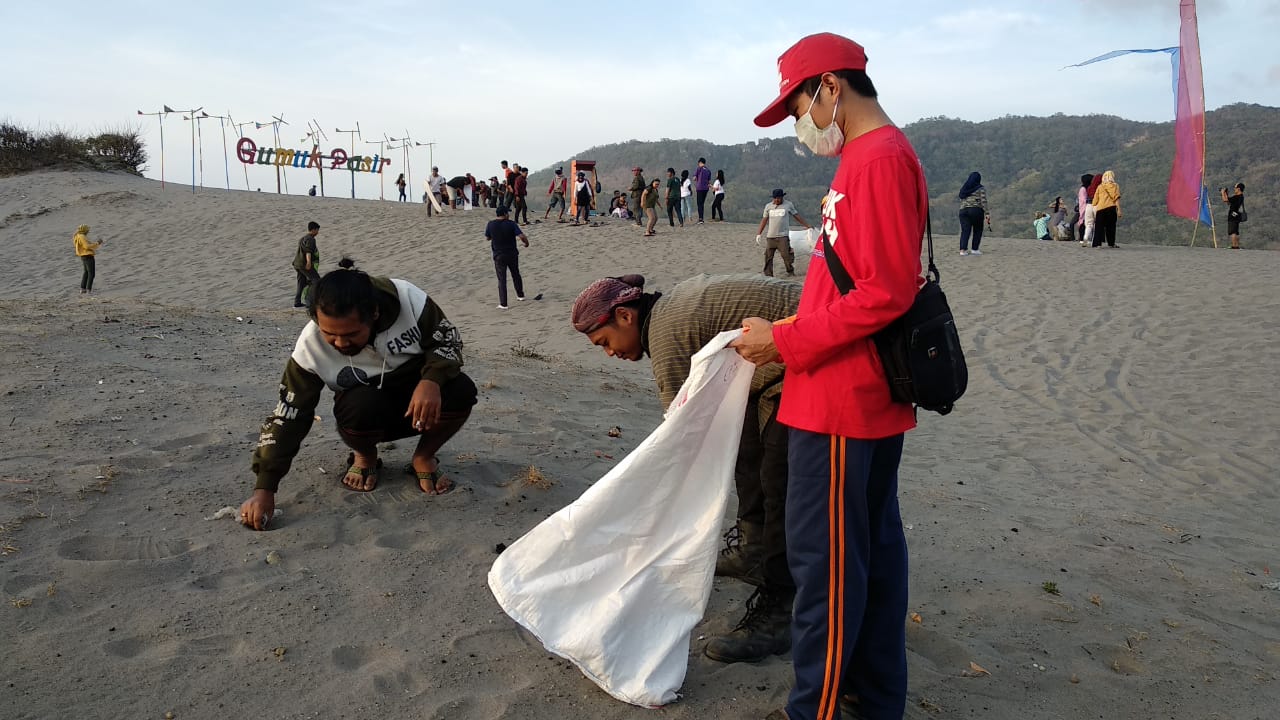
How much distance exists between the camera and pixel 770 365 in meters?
2.60

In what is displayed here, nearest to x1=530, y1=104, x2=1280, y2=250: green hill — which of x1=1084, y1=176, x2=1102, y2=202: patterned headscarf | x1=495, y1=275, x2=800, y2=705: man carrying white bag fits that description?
x1=1084, y1=176, x2=1102, y2=202: patterned headscarf

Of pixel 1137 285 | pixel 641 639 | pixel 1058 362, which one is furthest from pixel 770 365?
pixel 1137 285

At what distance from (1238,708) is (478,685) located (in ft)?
8.05

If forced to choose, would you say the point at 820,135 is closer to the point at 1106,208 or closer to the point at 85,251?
the point at 85,251

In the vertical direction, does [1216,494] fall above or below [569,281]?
below

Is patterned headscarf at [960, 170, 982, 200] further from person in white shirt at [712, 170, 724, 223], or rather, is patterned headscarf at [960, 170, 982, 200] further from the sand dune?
person in white shirt at [712, 170, 724, 223]

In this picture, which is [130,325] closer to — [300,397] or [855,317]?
[300,397]

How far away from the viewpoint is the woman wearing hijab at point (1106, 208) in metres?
15.3

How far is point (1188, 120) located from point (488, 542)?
16.0m

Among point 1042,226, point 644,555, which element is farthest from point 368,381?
point 1042,226

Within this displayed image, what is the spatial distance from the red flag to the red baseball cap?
1505 cm

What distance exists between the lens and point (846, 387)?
203 cm

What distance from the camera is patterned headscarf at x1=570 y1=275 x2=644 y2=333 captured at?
273cm

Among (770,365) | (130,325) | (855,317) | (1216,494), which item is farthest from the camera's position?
(130,325)
